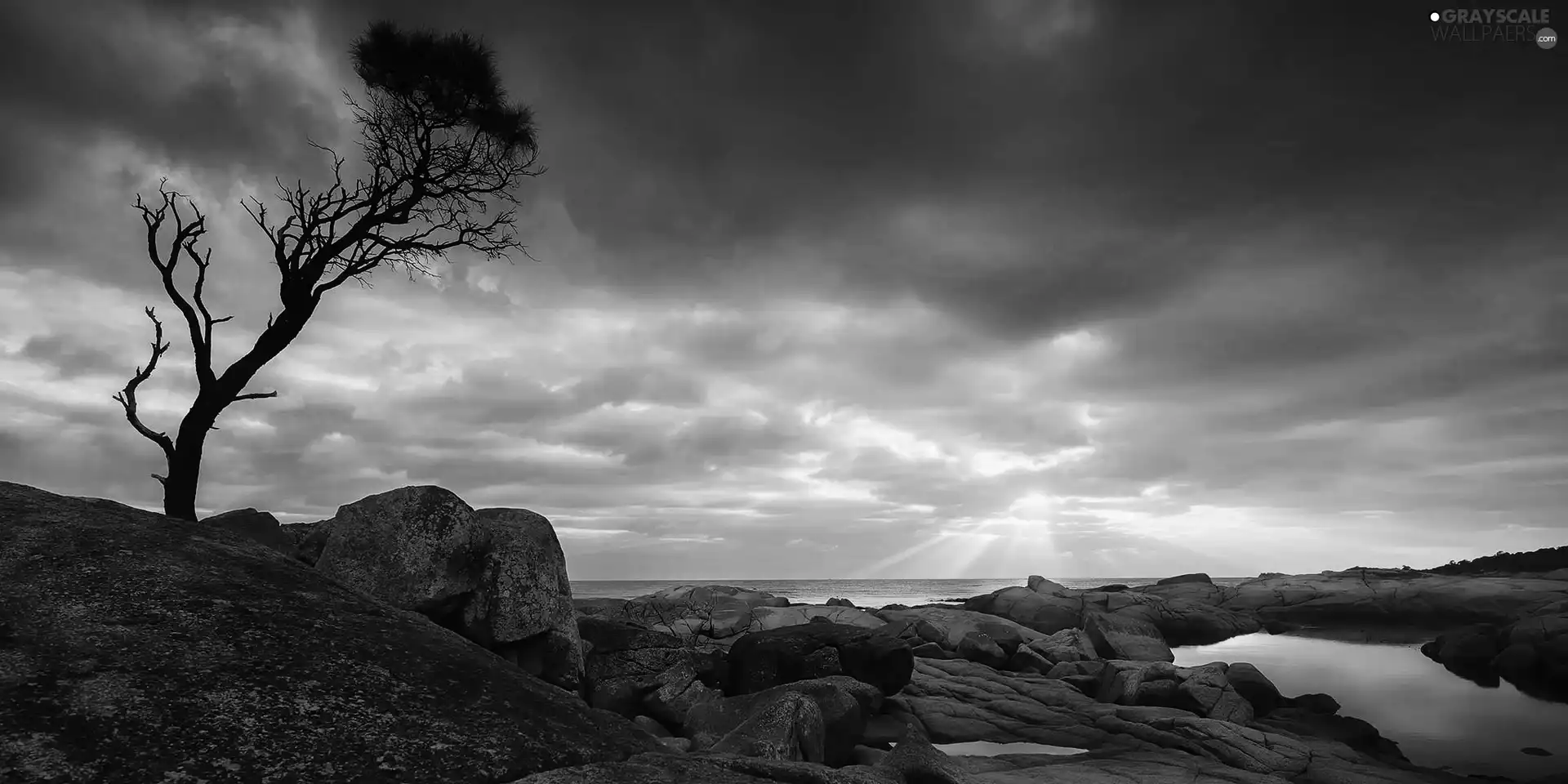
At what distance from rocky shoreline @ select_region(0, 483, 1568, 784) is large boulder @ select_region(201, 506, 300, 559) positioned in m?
0.07

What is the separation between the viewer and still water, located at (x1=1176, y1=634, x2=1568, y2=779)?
2605 cm

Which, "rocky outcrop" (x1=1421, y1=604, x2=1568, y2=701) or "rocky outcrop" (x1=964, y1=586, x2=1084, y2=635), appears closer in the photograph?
"rocky outcrop" (x1=1421, y1=604, x2=1568, y2=701)

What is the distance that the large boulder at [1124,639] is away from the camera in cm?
4247

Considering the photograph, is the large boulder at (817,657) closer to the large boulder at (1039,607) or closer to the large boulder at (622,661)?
the large boulder at (622,661)

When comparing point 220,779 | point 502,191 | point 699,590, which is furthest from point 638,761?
point 699,590

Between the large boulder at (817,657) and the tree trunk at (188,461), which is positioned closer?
the tree trunk at (188,461)

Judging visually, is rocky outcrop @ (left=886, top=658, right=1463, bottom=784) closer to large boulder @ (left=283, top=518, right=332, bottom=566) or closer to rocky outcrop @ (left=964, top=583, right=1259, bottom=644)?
large boulder @ (left=283, top=518, right=332, bottom=566)

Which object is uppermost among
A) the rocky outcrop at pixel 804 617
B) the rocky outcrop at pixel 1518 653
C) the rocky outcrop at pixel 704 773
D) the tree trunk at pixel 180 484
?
the tree trunk at pixel 180 484

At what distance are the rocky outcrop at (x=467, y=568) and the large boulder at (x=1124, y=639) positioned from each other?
36288mm

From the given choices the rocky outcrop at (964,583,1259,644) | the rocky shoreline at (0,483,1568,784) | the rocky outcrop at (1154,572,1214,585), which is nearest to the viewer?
the rocky shoreline at (0,483,1568,784)

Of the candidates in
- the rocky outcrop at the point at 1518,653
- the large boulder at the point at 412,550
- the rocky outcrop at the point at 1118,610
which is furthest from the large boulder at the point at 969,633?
the large boulder at the point at 412,550

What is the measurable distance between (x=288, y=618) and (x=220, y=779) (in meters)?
1.82

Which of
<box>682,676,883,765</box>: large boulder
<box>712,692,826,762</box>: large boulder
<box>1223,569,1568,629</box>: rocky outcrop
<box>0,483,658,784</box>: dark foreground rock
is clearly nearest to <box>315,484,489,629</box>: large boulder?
<box>712,692,826,762</box>: large boulder

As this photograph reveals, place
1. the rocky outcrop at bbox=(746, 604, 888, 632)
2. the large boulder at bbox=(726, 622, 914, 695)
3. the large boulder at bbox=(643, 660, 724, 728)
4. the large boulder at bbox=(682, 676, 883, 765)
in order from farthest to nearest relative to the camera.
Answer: the rocky outcrop at bbox=(746, 604, 888, 632) → the large boulder at bbox=(726, 622, 914, 695) → the large boulder at bbox=(643, 660, 724, 728) → the large boulder at bbox=(682, 676, 883, 765)
